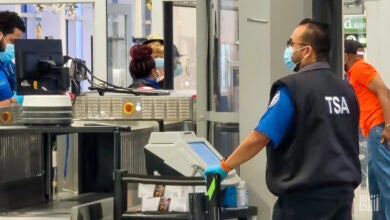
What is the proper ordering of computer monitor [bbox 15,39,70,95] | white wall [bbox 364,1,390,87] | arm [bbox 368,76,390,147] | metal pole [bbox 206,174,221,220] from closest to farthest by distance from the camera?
metal pole [bbox 206,174,221,220]
computer monitor [bbox 15,39,70,95]
arm [bbox 368,76,390,147]
white wall [bbox 364,1,390,87]

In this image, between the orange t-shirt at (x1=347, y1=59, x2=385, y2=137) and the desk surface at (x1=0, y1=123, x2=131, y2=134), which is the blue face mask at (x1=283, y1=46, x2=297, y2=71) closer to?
the desk surface at (x1=0, y1=123, x2=131, y2=134)

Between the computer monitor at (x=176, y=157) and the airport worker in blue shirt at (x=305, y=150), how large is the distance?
208 millimetres

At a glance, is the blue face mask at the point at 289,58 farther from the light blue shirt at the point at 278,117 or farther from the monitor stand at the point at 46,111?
the monitor stand at the point at 46,111

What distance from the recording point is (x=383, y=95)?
19.2 ft

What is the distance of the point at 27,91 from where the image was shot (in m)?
4.32

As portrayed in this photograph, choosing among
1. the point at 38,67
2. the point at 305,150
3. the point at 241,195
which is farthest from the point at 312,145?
the point at 38,67

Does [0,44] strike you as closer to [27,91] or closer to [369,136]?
[27,91]

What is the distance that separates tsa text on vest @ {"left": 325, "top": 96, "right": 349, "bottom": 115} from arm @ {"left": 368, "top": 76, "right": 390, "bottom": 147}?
7.33 ft

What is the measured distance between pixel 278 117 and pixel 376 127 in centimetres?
261

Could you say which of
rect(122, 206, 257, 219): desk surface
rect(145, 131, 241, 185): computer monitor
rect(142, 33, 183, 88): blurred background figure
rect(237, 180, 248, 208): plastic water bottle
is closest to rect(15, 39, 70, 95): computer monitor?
rect(145, 131, 241, 185): computer monitor

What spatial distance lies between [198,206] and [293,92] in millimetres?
631

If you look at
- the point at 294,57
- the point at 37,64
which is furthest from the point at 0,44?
the point at 294,57

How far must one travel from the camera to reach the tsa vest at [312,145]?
346 centimetres

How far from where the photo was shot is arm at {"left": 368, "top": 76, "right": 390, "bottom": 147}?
5.75 m
